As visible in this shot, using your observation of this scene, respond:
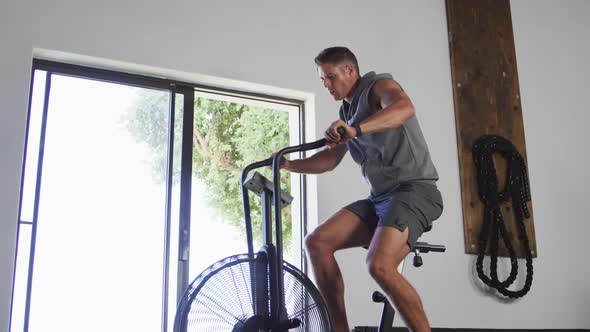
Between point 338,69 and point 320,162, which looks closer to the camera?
point 338,69

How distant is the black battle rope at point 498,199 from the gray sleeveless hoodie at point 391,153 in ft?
5.79

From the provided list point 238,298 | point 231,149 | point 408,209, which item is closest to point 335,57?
point 408,209

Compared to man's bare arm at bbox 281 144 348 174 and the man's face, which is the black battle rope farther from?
→ the man's face

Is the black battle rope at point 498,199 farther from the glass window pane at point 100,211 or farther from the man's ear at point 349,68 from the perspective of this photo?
the glass window pane at point 100,211

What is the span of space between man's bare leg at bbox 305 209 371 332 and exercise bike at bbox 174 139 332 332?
0.12 m

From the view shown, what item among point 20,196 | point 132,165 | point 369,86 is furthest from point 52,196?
point 369,86

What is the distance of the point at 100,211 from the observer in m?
3.30

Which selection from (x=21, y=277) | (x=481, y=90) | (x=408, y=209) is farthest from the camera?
(x=481, y=90)

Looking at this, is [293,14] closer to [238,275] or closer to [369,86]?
[369,86]

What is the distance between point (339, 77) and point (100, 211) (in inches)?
56.6

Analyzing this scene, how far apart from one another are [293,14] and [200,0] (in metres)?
0.58

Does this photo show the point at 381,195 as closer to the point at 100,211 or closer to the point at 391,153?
the point at 391,153

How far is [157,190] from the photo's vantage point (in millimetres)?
3436

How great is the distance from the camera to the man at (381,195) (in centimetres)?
233
